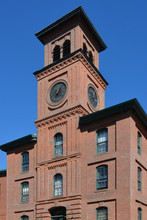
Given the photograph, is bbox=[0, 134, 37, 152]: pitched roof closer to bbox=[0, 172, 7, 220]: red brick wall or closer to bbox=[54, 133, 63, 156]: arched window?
bbox=[54, 133, 63, 156]: arched window

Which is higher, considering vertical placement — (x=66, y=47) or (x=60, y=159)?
(x=66, y=47)

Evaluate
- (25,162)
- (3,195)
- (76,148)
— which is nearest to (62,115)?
(76,148)

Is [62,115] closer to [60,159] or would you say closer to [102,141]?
[60,159]

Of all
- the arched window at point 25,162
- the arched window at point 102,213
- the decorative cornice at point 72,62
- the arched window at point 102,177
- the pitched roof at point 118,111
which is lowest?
the arched window at point 102,213

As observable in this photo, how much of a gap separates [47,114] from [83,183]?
837 centimetres

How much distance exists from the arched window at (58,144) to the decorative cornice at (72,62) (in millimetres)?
7073

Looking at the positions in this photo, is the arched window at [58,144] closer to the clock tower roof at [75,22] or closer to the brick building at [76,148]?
the brick building at [76,148]

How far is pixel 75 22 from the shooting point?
33.1m

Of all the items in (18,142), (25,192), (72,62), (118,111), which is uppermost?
(72,62)

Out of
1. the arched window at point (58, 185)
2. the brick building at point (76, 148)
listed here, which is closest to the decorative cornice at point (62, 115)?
the brick building at point (76, 148)

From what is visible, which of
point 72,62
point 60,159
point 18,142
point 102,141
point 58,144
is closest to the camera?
point 102,141

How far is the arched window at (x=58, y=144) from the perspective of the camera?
97.3ft

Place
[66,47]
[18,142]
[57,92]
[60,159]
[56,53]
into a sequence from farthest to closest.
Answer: [56,53] < [18,142] < [66,47] < [57,92] < [60,159]

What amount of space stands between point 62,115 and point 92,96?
4.40 m
